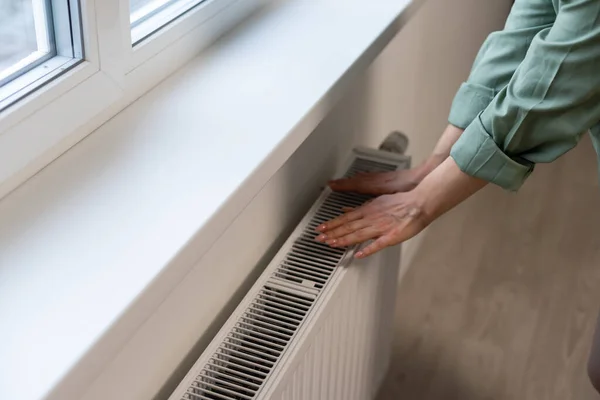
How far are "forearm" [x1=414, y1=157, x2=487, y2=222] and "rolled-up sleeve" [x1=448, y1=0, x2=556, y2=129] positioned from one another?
147mm

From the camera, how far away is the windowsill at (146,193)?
0.60 m

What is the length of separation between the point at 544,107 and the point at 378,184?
0.29 meters

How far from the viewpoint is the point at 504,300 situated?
6.07 feet

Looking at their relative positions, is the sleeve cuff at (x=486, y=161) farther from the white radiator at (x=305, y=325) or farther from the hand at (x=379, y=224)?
the white radiator at (x=305, y=325)

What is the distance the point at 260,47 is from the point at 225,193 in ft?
1.22

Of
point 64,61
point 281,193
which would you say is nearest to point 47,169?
point 64,61

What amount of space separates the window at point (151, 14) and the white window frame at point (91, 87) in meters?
0.01

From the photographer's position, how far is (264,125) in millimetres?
878

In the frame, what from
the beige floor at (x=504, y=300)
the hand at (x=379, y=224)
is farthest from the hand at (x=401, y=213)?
the beige floor at (x=504, y=300)

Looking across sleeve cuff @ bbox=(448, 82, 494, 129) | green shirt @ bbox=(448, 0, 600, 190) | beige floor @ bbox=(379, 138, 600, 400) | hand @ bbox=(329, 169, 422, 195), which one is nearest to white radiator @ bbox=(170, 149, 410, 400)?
hand @ bbox=(329, 169, 422, 195)

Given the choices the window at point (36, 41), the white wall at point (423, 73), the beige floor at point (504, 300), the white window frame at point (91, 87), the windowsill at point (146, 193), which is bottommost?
the beige floor at point (504, 300)

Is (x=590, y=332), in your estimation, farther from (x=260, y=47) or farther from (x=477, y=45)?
(x=260, y=47)

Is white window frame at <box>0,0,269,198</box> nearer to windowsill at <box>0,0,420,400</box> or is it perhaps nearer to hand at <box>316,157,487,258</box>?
windowsill at <box>0,0,420,400</box>

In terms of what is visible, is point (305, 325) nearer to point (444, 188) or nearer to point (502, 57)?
point (444, 188)
